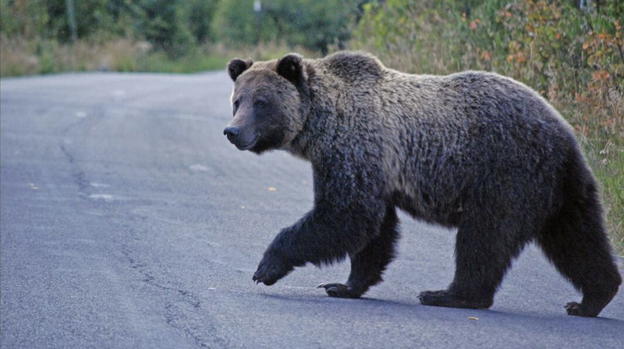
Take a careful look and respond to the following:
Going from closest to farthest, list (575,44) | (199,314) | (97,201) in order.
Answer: (199,314) → (97,201) → (575,44)

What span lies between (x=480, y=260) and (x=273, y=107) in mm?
1814

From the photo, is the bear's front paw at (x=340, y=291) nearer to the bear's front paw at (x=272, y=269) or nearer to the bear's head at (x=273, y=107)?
the bear's front paw at (x=272, y=269)

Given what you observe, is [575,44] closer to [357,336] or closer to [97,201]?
[97,201]

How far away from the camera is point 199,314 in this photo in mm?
6133

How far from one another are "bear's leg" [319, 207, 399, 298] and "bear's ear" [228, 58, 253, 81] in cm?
153

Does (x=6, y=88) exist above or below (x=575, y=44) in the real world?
below

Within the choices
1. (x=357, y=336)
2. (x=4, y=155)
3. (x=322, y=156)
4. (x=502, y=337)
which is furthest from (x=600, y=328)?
(x=4, y=155)

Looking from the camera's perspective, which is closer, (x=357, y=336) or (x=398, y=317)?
(x=357, y=336)

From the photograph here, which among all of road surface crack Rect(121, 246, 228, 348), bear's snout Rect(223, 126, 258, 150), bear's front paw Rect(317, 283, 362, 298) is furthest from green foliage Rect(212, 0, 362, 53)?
road surface crack Rect(121, 246, 228, 348)

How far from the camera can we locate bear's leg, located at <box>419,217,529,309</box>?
6574mm

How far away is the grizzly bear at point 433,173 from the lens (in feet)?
21.8

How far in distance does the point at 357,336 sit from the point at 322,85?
7.46 feet

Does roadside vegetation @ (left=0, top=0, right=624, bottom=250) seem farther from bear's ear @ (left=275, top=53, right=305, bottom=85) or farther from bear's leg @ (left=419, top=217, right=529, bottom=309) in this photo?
bear's ear @ (left=275, top=53, right=305, bottom=85)

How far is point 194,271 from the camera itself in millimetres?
7430
